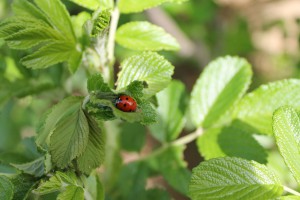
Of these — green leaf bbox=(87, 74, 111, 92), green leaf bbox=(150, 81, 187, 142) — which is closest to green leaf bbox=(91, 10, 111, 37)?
green leaf bbox=(87, 74, 111, 92)

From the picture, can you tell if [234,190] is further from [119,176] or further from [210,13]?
[210,13]

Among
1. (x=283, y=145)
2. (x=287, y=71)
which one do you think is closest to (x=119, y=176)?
(x=283, y=145)

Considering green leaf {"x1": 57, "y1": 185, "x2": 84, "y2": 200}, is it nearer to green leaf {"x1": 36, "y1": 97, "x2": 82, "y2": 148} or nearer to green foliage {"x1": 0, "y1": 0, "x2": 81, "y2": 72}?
green leaf {"x1": 36, "y1": 97, "x2": 82, "y2": 148}

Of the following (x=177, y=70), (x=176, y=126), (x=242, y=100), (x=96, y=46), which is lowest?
(x=177, y=70)

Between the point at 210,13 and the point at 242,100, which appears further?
the point at 210,13

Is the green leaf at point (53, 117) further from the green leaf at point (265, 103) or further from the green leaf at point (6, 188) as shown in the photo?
the green leaf at point (265, 103)

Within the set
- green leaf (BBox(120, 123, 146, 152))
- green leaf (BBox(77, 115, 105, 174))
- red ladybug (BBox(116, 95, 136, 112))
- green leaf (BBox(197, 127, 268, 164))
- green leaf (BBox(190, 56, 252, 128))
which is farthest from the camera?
green leaf (BBox(120, 123, 146, 152))
